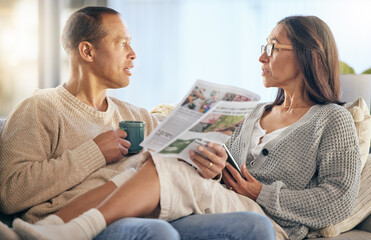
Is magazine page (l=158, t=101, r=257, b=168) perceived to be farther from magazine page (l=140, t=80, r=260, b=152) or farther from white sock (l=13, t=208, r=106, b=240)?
white sock (l=13, t=208, r=106, b=240)

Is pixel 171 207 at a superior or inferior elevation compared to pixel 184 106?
inferior

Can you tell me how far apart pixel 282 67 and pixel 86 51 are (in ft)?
2.69

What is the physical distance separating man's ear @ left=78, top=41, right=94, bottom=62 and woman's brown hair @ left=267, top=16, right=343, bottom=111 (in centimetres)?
83

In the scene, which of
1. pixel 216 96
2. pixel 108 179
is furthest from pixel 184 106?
pixel 108 179

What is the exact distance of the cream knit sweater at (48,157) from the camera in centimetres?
162

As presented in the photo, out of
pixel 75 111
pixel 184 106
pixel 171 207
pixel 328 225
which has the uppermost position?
pixel 184 106

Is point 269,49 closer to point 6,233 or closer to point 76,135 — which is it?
point 76,135

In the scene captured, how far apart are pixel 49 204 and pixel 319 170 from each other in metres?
0.98

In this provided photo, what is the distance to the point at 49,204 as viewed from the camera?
64.9 inches

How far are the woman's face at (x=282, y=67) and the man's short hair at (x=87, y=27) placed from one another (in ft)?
2.33

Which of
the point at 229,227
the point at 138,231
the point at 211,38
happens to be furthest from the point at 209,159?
the point at 211,38

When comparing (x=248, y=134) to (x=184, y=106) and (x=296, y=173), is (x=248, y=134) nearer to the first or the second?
(x=296, y=173)

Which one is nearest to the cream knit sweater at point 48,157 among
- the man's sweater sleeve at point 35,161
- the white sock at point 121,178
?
the man's sweater sleeve at point 35,161

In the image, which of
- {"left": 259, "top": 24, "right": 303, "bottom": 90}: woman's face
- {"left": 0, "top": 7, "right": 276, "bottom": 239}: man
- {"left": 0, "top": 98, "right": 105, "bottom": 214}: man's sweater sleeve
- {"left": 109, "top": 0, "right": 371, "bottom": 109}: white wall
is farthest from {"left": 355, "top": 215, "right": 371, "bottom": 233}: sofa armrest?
{"left": 109, "top": 0, "right": 371, "bottom": 109}: white wall
